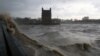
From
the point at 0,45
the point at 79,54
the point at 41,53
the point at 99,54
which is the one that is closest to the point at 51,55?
the point at 41,53

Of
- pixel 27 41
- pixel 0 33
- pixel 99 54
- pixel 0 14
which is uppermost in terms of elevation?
pixel 0 14

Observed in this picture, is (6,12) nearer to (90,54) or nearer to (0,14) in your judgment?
(0,14)

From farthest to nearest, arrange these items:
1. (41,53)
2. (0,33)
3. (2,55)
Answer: (41,53) → (0,33) → (2,55)

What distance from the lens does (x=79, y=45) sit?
17.8ft

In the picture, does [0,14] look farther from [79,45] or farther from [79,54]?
[79,45]

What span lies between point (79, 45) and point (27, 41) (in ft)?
6.20

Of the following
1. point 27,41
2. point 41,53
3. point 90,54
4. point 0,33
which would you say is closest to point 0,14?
point 0,33

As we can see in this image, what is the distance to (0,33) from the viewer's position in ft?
10.8

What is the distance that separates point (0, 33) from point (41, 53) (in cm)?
110

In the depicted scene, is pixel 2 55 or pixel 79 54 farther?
pixel 79 54

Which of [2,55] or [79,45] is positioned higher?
[2,55]

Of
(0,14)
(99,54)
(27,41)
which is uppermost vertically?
(0,14)

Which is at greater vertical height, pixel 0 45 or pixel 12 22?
pixel 12 22

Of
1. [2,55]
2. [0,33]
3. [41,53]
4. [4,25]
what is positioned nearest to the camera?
[2,55]
